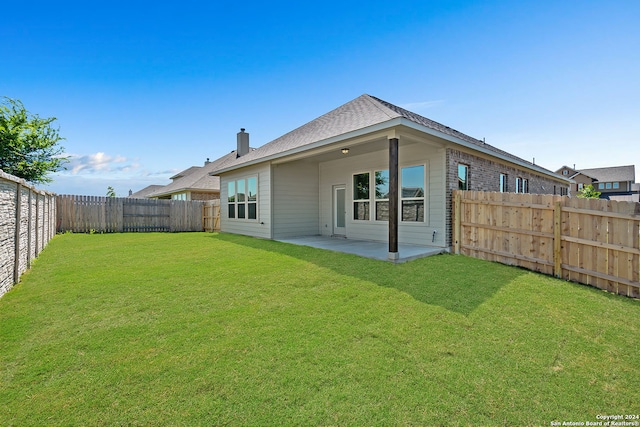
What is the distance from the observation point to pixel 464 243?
7.38 meters

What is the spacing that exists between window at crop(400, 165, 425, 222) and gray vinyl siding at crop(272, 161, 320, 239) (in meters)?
4.03

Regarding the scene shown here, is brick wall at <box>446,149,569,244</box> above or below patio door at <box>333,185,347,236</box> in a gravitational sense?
above

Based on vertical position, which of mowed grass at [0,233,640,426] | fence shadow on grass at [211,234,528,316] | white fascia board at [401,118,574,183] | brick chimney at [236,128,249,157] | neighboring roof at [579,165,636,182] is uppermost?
neighboring roof at [579,165,636,182]

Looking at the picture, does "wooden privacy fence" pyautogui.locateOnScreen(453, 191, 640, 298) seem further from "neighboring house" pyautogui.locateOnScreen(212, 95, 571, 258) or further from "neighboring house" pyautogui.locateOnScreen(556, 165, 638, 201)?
"neighboring house" pyautogui.locateOnScreen(556, 165, 638, 201)

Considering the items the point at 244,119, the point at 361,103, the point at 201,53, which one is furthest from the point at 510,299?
the point at 244,119

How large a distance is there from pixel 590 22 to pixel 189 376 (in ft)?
35.3

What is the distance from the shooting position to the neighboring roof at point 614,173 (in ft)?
147

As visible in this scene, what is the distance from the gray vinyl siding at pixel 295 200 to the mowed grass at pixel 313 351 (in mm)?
5630

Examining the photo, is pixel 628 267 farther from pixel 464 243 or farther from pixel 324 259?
pixel 324 259

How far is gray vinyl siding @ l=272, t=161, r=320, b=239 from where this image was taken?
10.6 meters

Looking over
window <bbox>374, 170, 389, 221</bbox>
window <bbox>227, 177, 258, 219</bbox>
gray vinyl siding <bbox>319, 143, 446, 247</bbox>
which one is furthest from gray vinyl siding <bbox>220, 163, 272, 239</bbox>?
window <bbox>374, 170, 389, 221</bbox>

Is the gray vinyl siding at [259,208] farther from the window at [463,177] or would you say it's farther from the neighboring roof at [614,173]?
the neighboring roof at [614,173]

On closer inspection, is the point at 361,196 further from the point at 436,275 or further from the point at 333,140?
the point at 436,275

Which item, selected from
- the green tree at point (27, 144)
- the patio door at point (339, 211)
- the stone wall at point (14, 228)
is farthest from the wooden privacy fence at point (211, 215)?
the stone wall at point (14, 228)
